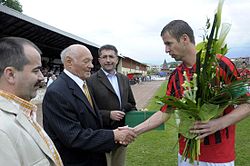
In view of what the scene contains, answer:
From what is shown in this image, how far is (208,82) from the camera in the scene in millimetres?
1863

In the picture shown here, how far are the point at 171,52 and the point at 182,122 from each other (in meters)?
0.66

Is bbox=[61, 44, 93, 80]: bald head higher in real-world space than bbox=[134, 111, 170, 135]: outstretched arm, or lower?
higher

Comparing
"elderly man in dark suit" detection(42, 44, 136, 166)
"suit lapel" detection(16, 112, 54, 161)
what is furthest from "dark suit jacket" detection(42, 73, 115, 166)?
"suit lapel" detection(16, 112, 54, 161)

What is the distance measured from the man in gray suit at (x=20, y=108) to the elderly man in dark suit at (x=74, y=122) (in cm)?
63

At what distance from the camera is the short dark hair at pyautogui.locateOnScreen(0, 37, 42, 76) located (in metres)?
1.55

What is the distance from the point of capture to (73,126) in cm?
235

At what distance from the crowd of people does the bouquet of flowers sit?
0.35 ft

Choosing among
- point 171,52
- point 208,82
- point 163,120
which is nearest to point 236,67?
point 208,82

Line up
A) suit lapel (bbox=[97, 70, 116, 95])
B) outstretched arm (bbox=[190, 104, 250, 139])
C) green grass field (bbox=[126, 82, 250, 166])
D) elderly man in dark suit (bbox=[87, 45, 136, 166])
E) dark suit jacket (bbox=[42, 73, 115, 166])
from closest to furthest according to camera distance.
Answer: outstretched arm (bbox=[190, 104, 250, 139])
dark suit jacket (bbox=[42, 73, 115, 166])
elderly man in dark suit (bbox=[87, 45, 136, 166])
suit lapel (bbox=[97, 70, 116, 95])
green grass field (bbox=[126, 82, 250, 166])

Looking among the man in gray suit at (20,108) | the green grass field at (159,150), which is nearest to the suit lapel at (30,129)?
the man in gray suit at (20,108)

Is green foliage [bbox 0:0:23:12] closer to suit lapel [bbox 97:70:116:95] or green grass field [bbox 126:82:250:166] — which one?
green grass field [bbox 126:82:250:166]

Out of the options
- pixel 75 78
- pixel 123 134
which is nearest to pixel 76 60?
pixel 75 78

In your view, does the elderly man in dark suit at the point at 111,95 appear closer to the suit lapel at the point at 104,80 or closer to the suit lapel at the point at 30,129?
the suit lapel at the point at 104,80

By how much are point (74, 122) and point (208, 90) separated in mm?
1241
